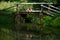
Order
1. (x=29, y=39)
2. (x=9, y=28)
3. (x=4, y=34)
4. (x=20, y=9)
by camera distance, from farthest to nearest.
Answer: (x=20, y=9) → (x=9, y=28) → (x=4, y=34) → (x=29, y=39)

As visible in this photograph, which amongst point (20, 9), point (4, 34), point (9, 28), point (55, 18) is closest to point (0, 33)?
point (4, 34)

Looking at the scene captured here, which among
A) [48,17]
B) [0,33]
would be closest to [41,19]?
[48,17]

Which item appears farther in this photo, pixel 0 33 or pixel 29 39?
pixel 0 33

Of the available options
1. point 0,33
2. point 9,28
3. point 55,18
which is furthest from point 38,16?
point 0,33

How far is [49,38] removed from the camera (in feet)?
51.6

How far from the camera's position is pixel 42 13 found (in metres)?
21.3

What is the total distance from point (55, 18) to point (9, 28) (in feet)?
11.5

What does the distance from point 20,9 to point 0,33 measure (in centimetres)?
669

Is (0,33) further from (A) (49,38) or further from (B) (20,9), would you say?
(B) (20,9)

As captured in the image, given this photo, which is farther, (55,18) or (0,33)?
(55,18)

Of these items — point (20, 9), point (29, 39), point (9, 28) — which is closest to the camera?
point (29, 39)

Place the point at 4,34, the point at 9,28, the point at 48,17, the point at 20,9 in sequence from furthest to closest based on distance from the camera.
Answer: the point at 20,9
the point at 48,17
the point at 9,28
the point at 4,34

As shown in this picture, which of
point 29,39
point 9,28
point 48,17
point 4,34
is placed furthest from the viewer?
point 48,17

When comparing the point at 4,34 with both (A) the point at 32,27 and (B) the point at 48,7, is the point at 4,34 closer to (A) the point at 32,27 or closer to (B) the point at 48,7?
(A) the point at 32,27
